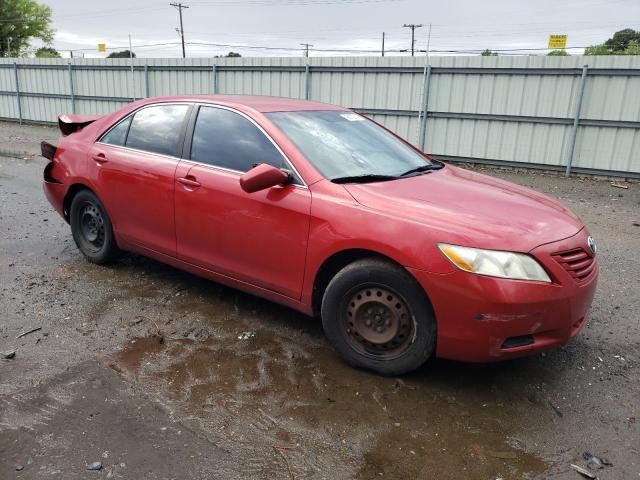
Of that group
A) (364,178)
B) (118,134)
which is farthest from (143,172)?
(364,178)

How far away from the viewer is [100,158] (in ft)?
15.8

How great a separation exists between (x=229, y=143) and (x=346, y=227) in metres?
1.28

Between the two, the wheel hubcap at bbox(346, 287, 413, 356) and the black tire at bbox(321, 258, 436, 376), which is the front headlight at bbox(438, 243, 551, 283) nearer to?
the black tire at bbox(321, 258, 436, 376)

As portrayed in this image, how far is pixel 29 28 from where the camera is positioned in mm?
67625

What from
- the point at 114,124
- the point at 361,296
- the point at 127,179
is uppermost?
the point at 114,124

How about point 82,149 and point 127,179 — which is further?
point 82,149

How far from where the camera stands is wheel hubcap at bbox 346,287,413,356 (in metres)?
3.22

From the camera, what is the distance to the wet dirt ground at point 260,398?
2.64 m

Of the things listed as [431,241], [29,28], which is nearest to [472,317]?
[431,241]

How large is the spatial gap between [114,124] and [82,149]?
15.9 inches

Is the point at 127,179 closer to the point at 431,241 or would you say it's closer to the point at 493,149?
the point at 431,241

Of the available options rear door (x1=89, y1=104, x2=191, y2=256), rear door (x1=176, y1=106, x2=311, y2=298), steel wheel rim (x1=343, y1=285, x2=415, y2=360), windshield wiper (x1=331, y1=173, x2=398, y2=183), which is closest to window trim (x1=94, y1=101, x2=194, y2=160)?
rear door (x1=89, y1=104, x2=191, y2=256)

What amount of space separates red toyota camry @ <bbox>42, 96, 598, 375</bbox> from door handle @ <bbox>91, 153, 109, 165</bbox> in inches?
0.4

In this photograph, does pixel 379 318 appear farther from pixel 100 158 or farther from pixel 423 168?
pixel 100 158
